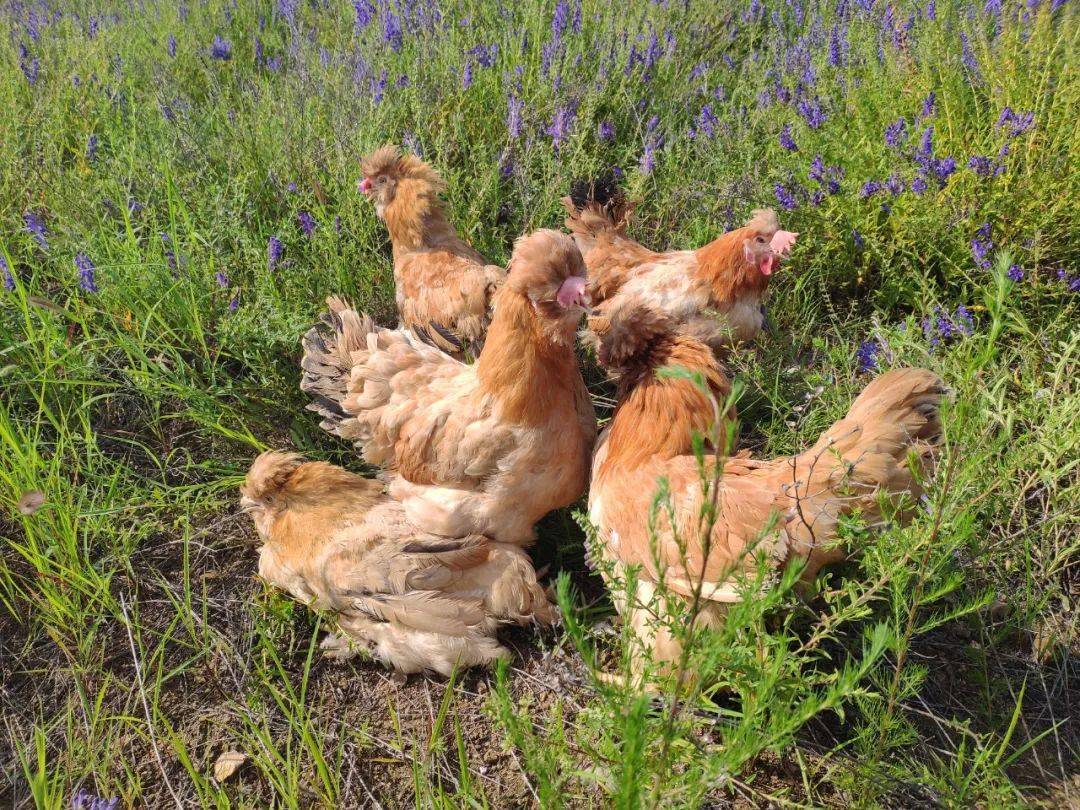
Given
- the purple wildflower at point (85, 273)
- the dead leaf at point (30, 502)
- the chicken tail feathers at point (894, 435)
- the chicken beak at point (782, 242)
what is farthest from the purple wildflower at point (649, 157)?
the dead leaf at point (30, 502)

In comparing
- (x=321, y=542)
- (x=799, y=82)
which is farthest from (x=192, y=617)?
(x=799, y=82)

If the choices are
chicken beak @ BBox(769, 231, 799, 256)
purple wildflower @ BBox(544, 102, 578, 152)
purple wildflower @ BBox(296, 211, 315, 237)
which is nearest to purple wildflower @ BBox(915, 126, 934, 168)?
chicken beak @ BBox(769, 231, 799, 256)

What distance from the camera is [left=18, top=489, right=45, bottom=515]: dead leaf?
8.77 feet

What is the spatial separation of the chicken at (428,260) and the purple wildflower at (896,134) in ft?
6.84

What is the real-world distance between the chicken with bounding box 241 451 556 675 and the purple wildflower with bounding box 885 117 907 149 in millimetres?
2797

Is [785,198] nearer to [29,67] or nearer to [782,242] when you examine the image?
[782,242]

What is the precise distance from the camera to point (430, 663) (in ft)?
8.84

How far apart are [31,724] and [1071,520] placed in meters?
3.90

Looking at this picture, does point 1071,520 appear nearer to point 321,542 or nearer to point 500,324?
point 500,324

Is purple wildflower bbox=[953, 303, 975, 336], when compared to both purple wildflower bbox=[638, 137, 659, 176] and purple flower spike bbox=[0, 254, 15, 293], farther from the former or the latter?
purple flower spike bbox=[0, 254, 15, 293]

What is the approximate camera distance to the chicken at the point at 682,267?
3.55 meters

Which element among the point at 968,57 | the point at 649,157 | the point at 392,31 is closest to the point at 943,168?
the point at 968,57

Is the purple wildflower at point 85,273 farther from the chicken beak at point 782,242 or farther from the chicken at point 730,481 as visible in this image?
the chicken beak at point 782,242

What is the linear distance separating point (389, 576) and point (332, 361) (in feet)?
3.60
